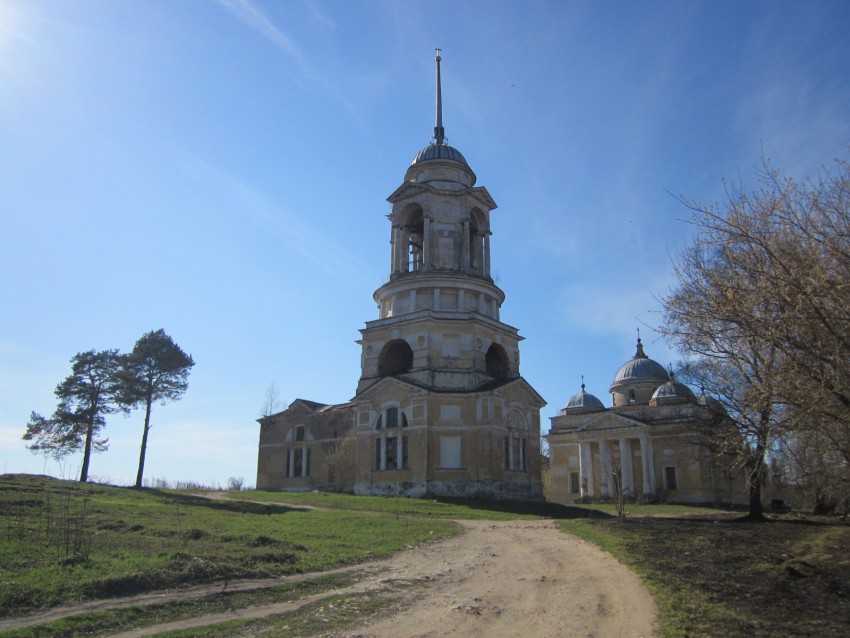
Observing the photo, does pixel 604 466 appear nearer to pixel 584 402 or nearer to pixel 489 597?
pixel 584 402

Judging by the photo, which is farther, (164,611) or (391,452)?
(391,452)

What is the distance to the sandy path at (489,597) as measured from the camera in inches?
384

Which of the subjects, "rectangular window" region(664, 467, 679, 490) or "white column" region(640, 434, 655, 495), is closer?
"white column" region(640, 434, 655, 495)

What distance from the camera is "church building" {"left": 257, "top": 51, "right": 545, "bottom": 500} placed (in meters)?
38.0

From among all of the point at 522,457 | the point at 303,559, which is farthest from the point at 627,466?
the point at 303,559

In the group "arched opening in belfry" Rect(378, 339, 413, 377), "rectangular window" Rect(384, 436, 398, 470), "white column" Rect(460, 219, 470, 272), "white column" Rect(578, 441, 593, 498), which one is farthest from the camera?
"white column" Rect(578, 441, 593, 498)

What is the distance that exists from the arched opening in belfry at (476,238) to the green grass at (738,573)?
2414 centimetres

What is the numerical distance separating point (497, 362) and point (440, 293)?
5.98 metres

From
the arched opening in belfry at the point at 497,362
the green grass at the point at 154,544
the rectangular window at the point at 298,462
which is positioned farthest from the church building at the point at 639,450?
the green grass at the point at 154,544

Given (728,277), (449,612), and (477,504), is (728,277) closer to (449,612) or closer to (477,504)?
(449,612)

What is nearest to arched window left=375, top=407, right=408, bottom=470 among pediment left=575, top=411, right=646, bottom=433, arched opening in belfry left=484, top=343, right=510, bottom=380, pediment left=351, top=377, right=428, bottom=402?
pediment left=351, top=377, right=428, bottom=402

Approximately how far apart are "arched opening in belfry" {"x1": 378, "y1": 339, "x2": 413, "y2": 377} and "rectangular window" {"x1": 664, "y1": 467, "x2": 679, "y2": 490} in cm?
2088

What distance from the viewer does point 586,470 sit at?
52.8 metres

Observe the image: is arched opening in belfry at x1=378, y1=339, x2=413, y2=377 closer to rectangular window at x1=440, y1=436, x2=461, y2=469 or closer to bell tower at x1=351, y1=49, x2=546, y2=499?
bell tower at x1=351, y1=49, x2=546, y2=499
